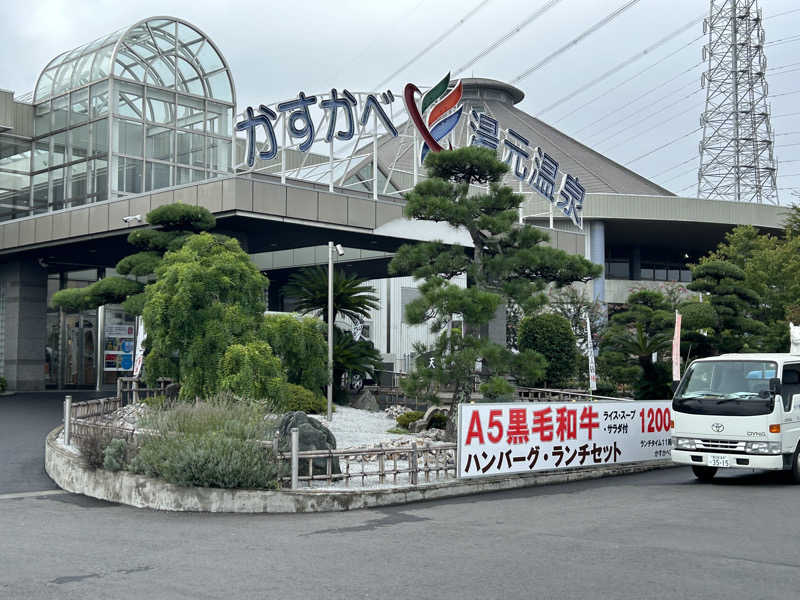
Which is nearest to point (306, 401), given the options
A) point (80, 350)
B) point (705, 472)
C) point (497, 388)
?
point (497, 388)

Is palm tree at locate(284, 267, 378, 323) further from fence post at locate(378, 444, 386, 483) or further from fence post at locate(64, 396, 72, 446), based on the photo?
fence post at locate(378, 444, 386, 483)

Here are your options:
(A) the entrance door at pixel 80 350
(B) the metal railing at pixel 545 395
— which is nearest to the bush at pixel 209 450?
(B) the metal railing at pixel 545 395

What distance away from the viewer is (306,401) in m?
21.9

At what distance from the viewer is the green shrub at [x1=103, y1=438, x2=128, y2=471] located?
1302cm

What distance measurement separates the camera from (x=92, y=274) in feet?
112

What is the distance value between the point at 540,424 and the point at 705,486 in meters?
2.86

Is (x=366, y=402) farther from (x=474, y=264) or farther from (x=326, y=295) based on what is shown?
(x=474, y=264)

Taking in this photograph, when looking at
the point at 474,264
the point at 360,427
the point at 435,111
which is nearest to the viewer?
the point at 474,264

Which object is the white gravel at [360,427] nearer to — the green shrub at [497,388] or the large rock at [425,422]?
the large rock at [425,422]

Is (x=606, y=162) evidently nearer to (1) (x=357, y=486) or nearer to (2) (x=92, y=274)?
(2) (x=92, y=274)

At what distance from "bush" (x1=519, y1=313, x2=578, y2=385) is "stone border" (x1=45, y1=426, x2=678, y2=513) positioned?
14.0m

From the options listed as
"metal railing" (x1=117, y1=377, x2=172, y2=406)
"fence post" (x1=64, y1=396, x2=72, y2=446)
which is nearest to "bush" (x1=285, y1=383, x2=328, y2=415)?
Result: "metal railing" (x1=117, y1=377, x2=172, y2=406)

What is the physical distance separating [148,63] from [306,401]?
14.1 meters

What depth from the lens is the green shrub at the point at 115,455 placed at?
1302 centimetres
